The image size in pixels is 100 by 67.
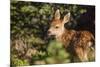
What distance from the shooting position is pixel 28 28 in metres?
1.76

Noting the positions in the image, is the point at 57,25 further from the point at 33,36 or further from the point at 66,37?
the point at 33,36

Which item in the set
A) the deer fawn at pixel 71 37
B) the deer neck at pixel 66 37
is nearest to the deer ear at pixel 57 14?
the deer fawn at pixel 71 37

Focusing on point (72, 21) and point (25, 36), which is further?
point (72, 21)

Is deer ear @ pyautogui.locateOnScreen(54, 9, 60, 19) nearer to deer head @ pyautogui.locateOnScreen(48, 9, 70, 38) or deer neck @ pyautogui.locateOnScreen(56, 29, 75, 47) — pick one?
deer head @ pyautogui.locateOnScreen(48, 9, 70, 38)

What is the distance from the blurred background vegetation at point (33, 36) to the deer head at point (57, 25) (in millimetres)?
39

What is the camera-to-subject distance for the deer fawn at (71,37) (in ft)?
6.06

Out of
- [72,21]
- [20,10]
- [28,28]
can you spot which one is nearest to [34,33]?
[28,28]

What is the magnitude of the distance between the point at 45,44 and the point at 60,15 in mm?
302

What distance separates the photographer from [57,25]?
6.08ft

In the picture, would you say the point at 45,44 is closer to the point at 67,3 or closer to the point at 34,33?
the point at 34,33

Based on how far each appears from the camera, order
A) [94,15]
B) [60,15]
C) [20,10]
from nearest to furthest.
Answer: [20,10]
[60,15]
[94,15]

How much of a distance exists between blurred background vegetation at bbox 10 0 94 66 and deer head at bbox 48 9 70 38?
0.13 ft

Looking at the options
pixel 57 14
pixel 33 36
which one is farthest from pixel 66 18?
pixel 33 36

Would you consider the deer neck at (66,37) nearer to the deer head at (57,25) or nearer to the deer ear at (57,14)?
the deer head at (57,25)
